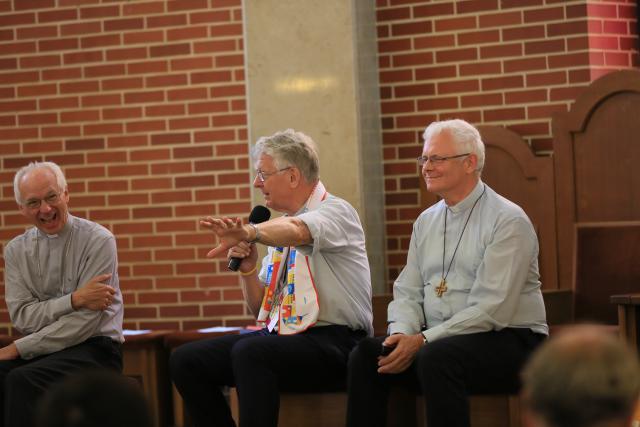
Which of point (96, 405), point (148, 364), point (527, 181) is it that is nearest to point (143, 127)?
point (148, 364)

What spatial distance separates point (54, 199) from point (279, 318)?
110cm

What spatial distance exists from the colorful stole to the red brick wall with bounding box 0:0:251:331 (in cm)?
159

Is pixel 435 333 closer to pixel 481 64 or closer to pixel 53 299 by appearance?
pixel 53 299

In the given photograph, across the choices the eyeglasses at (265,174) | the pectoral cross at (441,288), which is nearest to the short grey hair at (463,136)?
the pectoral cross at (441,288)

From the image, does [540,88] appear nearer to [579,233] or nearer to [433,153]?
[579,233]

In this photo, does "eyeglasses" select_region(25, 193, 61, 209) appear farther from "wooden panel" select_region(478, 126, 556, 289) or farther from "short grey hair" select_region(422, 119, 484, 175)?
"wooden panel" select_region(478, 126, 556, 289)

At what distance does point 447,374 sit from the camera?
327 centimetres

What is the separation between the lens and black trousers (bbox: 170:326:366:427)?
354 cm

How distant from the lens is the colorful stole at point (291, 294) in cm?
374

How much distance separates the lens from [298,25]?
5070 millimetres

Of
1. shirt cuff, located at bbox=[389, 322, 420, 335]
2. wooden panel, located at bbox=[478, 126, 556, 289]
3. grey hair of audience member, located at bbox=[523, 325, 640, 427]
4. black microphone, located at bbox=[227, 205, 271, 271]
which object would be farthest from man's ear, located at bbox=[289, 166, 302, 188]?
grey hair of audience member, located at bbox=[523, 325, 640, 427]

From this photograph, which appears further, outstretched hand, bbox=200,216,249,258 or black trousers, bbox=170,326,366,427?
black trousers, bbox=170,326,366,427

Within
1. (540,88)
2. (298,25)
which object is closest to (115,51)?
(298,25)

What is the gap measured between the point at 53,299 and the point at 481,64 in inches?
95.1
